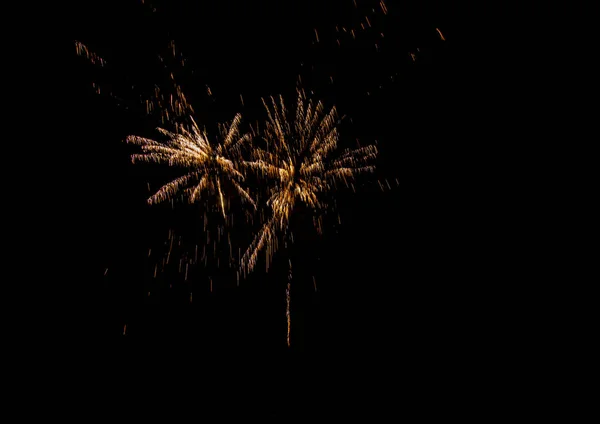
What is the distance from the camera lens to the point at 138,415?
26.1 feet

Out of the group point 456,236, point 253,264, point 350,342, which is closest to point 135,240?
point 253,264

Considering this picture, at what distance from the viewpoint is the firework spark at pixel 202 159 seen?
15.8 ft

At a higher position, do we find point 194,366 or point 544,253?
point 544,253

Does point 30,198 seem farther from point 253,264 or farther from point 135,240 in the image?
point 253,264

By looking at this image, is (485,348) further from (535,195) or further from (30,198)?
(30,198)

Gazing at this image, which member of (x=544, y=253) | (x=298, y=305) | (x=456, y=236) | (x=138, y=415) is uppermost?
(x=456, y=236)

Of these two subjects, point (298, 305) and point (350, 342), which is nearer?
point (298, 305)

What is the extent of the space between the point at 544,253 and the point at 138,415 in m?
8.74

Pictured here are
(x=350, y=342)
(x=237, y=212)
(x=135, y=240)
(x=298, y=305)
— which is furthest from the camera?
(x=350, y=342)

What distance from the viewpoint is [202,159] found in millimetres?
4891

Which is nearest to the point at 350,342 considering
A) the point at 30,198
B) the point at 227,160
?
the point at 227,160

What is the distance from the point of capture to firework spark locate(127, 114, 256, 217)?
4812 mm

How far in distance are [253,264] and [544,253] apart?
236 inches

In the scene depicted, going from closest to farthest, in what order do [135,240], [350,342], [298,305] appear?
[135,240], [298,305], [350,342]
